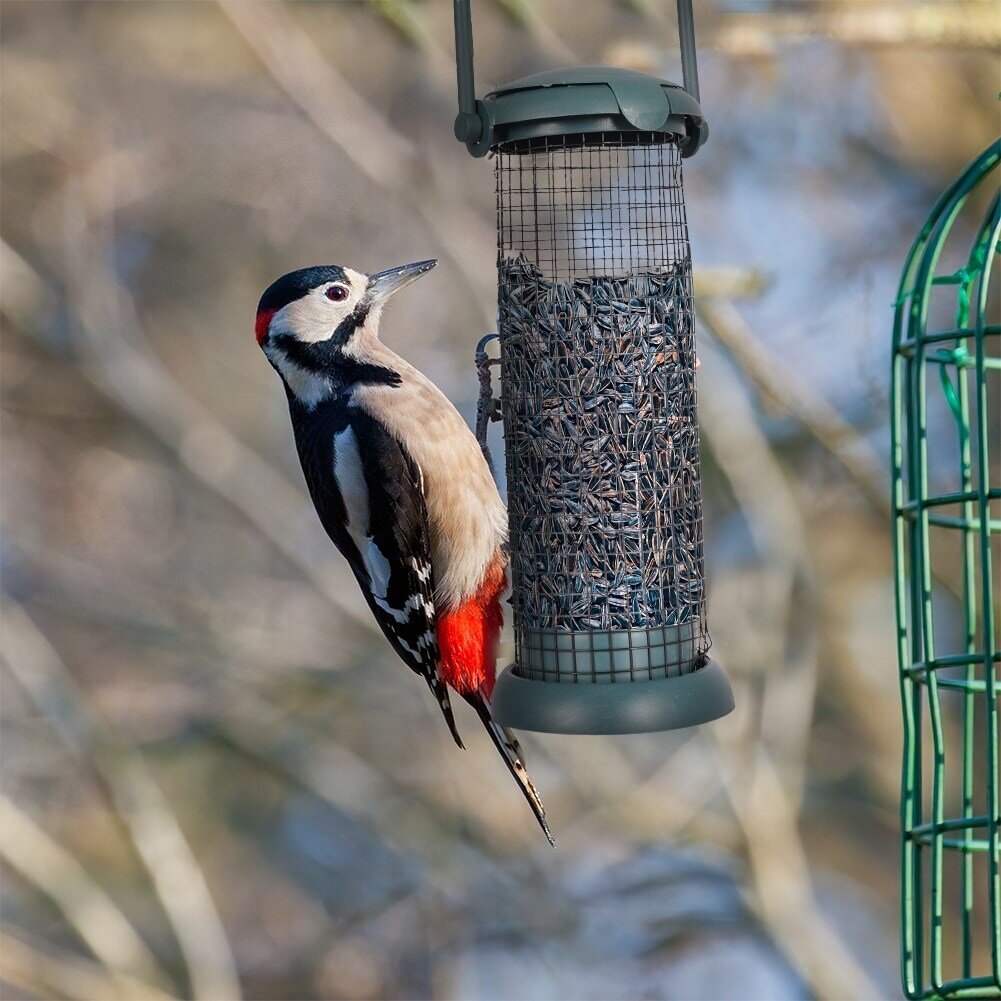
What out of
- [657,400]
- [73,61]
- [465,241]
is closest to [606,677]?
[657,400]

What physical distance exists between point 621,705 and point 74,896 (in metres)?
3.45

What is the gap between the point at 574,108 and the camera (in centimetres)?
246

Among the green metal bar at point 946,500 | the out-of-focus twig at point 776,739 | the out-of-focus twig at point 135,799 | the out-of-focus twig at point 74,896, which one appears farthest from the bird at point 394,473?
the out-of-focus twig at point 74,896

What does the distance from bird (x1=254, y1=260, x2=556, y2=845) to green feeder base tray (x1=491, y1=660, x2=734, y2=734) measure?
2.05 ft

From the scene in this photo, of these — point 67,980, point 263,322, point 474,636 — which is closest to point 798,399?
point 474,636

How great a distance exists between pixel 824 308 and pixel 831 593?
104 centimetres

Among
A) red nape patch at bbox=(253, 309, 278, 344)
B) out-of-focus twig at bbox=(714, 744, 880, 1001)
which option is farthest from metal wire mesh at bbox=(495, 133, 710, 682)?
out-of-focus twig at bbox=(714, 744, 880, 1001)

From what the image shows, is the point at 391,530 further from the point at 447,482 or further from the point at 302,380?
the point at 302,380

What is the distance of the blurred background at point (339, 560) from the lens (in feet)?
16.7

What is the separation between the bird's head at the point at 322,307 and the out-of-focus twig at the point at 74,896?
113 inches

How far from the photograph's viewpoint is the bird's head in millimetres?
3275

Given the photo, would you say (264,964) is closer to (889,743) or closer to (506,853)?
(506,853)

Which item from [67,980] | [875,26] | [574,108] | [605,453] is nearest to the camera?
[574,108]

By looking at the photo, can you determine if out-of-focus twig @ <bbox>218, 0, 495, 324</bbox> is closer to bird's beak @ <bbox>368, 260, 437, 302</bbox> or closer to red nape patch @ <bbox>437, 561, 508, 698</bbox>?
bird's beak @ <bbox>368, 260, 437, 302</bbox>
